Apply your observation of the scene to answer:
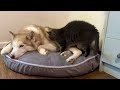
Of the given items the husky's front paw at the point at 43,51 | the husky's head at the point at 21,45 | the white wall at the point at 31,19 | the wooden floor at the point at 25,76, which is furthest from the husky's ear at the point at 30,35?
the white wall at the point at 31,19

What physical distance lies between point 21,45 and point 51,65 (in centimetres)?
43

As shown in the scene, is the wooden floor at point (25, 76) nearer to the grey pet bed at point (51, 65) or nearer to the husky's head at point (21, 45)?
the grey pet bed at point (51, 65)

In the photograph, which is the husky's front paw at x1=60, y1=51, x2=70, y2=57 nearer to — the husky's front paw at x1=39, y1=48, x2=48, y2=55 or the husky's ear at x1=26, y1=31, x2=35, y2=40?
the husky's front paw at x1=39, y1=48, x2=48, y2=55

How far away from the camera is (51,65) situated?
1.58 meters

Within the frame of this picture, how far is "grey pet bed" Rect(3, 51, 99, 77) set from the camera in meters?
1.56

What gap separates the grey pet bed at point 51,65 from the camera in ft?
5.11

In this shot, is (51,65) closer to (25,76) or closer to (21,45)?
(25,76)

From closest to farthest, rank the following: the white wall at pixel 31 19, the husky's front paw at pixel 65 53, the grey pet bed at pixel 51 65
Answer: the grey pet bed at pixel 51 65, the husky's front paw at pixel 65 53, the white wall at pixel 31 19

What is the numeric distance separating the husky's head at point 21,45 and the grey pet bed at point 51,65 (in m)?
0.06

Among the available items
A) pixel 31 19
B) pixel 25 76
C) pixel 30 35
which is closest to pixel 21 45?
pixel 30 35

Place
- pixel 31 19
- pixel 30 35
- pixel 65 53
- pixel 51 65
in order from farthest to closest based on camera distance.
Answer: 1. pixel 31 19
2. pixel 30 35
3. pixel 65 53
4. pixel 51 65

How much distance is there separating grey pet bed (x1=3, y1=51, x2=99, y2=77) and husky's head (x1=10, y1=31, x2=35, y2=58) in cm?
6

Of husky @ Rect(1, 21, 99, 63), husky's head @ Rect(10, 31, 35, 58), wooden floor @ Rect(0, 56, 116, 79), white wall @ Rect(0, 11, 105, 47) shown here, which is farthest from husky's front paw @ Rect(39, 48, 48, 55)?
white wall @ Rect(0, 11, 105, 47)
